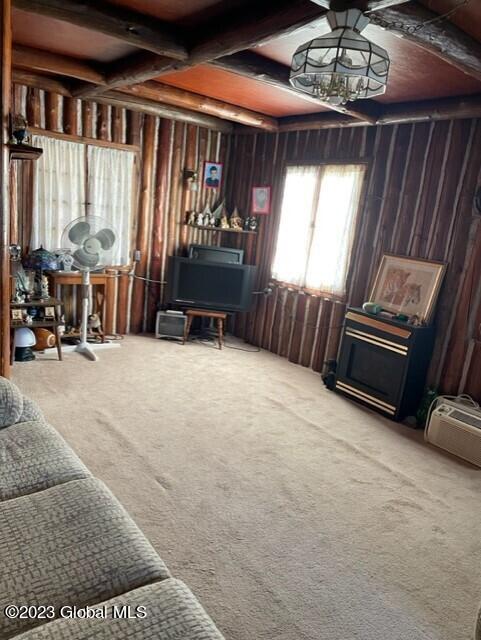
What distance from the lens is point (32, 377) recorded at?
4109 mm

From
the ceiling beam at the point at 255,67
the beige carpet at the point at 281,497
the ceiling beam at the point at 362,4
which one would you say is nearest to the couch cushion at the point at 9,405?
the beige carpet at the point at 281,497

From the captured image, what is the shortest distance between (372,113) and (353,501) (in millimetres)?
3253

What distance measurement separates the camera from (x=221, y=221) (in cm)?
593

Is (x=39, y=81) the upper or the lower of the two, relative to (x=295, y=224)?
upper

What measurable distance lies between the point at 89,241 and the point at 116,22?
218 cm

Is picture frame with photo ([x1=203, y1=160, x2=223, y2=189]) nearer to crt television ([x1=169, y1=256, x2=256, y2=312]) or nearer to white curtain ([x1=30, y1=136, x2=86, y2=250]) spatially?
crt television ([x1=169, y1=256, x2=256, y2=312])

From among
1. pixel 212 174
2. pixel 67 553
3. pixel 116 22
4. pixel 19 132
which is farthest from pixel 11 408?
pixel 212 174

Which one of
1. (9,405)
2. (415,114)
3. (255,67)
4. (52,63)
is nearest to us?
(9,405)

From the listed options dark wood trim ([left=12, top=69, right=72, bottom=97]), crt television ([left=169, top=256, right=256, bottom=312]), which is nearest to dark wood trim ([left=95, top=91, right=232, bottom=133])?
dark wood trim ([left=12, top=69, right=72, bottom=97])

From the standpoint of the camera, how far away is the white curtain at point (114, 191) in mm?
Answer: 5105

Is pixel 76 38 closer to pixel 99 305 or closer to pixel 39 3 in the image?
pixel 39 3

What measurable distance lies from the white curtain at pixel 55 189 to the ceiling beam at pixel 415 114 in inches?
94.4

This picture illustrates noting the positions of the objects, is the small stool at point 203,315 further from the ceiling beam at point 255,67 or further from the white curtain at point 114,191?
the ceiling beam at point 255,67

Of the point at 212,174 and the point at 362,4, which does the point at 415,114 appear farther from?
the point at 212,174
